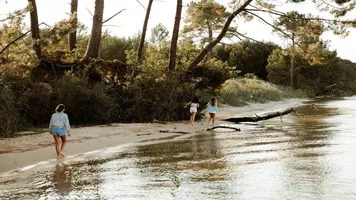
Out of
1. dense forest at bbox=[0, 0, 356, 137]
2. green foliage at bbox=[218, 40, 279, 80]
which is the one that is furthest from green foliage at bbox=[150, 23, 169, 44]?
dense forest at bbox=[0, 0, 356, 137]

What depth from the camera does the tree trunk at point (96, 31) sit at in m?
24.7

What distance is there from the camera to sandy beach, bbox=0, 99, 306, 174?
13.2m

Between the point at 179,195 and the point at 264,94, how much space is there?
132 feet

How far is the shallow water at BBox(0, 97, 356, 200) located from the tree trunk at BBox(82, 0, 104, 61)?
9276 mm

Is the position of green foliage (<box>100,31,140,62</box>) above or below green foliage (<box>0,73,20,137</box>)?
above

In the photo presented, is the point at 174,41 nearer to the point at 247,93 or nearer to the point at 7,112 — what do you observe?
the point at 7,112

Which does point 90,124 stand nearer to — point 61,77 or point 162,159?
point 61,77

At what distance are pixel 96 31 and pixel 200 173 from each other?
15814 mm

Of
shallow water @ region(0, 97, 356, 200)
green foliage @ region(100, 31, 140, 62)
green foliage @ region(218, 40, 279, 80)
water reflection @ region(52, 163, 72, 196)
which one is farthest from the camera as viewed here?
green foliage @ region(218, 40, 279, 80)

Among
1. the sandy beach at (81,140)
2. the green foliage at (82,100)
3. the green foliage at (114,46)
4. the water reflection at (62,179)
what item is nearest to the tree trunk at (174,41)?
the sandy beach at (81,140)

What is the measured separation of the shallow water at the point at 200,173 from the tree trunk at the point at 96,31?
9.28 meters

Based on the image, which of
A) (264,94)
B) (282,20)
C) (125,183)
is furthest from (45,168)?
(264,94)

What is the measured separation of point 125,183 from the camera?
10062 millimetres

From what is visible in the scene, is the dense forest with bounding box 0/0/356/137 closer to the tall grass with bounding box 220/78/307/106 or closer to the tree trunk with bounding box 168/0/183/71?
the tree trunk with bounding box 168/0/183/71
